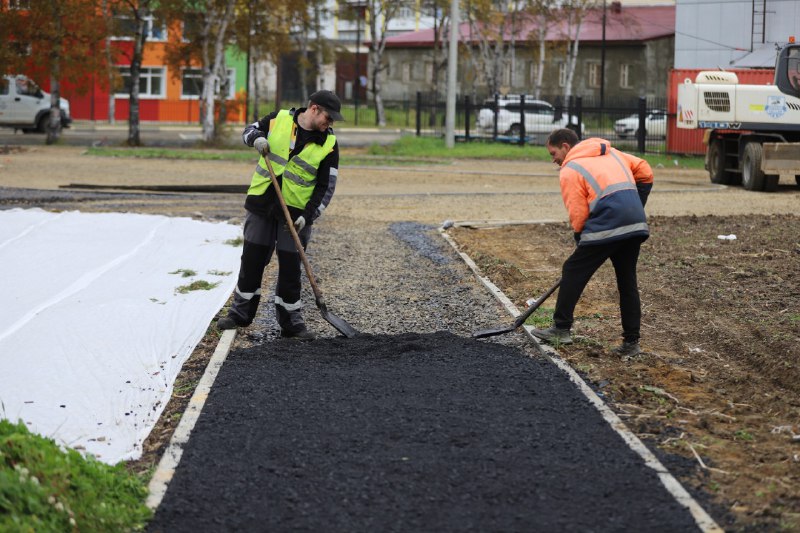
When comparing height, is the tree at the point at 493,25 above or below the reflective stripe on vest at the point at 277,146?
above

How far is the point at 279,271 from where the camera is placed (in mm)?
8188

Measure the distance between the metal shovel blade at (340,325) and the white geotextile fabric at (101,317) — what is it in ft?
2.97

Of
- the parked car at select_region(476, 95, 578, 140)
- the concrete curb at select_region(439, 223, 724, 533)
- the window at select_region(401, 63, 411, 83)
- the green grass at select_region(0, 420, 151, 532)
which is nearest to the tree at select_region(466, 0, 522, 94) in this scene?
the parked car at select_region(476, 95, 578, 140)

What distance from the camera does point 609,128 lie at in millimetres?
35812

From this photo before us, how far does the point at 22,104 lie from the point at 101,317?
32.7m

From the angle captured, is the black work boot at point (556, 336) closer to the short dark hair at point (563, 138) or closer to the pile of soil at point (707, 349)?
the pile of soil at point (707, 349)

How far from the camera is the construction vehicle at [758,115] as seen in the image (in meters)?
21.4

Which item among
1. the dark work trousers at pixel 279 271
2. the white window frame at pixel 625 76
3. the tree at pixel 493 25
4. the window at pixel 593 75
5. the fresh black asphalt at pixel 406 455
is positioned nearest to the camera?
the fresh black asphalt at pixel 406 455

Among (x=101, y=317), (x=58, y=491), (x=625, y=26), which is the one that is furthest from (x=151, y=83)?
(x=58, y=491)

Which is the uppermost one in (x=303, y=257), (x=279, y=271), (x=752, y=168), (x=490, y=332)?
(x=752, y=168)

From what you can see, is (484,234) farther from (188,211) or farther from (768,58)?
(768,58)

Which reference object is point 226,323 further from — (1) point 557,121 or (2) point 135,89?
(1) point 557,121

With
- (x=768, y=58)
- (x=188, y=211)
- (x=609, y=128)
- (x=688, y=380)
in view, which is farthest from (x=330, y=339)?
(x=609, y=128)

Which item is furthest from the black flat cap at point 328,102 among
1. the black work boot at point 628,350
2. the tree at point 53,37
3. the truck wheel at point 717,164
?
the tree at point 53,37
